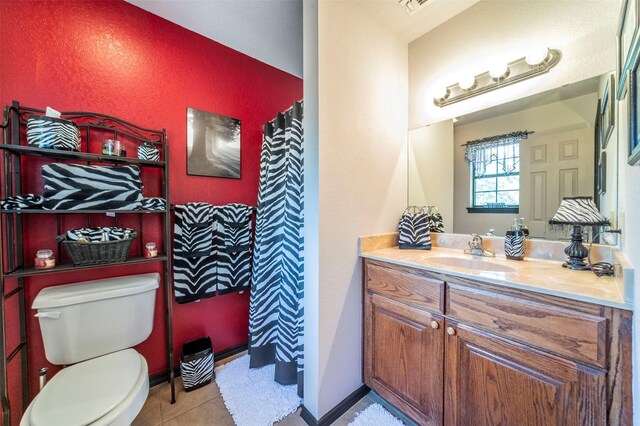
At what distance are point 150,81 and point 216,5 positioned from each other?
Answer: 0.66 meters

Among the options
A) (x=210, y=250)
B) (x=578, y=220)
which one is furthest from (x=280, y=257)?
(x=578, y=220)

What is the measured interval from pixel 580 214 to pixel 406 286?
818mm

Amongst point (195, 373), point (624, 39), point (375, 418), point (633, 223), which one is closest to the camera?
point (633, 223)

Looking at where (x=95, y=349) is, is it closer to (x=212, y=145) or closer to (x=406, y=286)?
(x=212, y=145)

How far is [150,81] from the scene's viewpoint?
5.16ft

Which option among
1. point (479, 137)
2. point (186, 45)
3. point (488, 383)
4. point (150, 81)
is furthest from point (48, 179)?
point (479, 137)

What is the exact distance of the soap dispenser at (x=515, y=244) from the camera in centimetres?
130

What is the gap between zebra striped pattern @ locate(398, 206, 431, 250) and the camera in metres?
1.62

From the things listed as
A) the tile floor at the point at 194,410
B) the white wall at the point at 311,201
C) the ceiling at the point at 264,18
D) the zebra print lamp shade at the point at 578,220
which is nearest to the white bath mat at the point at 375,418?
the tile floor at the point at 194,410

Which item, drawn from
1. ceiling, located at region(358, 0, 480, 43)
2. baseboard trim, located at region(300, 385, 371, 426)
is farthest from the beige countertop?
ceiling, located at region(358, 0, 480, 43)

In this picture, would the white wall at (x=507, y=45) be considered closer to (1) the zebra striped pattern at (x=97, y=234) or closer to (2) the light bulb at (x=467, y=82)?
(2) the light bulb at (x=467, y=82)

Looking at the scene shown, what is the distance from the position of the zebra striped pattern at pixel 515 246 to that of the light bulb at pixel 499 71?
961mm

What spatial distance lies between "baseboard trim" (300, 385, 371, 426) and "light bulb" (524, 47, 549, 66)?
2175 mm

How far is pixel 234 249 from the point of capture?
5.97 ft
